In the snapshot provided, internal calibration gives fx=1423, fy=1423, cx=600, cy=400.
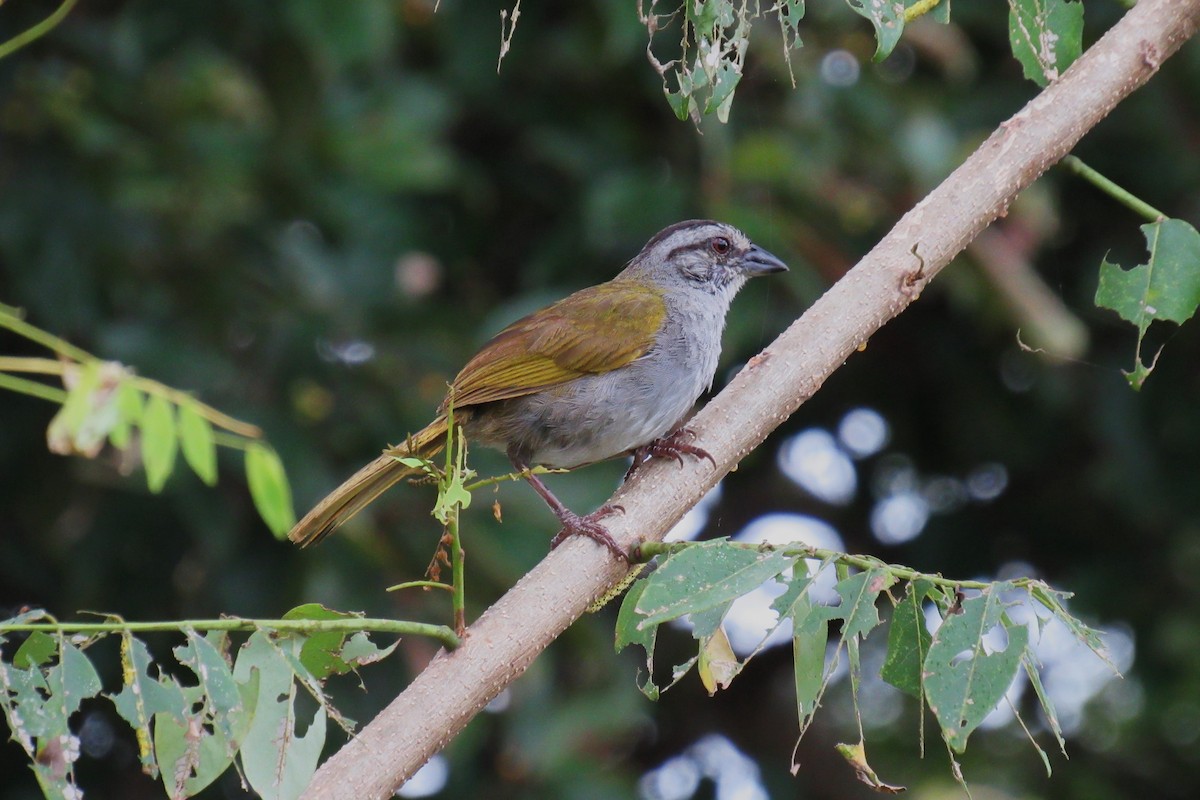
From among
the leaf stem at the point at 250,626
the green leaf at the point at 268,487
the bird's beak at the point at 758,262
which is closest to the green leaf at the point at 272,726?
the leaf stem at the point at 250,626

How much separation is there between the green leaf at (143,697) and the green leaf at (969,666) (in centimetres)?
97

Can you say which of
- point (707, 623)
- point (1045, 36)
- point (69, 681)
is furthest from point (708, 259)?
point (69, 681)

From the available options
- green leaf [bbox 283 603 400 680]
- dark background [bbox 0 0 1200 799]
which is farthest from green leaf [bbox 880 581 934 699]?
dark background [bbox 0 0 1200 799]

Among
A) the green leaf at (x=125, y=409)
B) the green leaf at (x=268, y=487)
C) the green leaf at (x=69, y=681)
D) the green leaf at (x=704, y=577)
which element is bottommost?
the green leaf at (x=704, y=577)

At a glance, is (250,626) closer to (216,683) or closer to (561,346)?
(216,683)

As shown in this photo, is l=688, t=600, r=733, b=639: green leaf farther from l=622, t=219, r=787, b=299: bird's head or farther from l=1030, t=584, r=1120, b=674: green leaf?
l=622, t=219, r=787, b=299: bird's head

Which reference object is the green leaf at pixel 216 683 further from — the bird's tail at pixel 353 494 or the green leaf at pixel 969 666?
the bird's tail at pixel 353 494

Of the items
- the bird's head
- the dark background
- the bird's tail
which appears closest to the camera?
the bird's tail

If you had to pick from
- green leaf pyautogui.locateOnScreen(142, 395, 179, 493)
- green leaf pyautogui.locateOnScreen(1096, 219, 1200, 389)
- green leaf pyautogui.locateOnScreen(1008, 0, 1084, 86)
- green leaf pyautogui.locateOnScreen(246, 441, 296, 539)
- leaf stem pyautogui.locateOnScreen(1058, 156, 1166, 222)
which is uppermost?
green leaf pyautogui.locateOnScreen(142, 395, 179, 493)

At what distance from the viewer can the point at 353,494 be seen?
3531mm

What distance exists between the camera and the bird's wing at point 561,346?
4039 mm

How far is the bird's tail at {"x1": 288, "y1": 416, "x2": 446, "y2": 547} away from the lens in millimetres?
3459

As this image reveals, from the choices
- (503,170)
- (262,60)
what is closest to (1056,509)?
(503,170)

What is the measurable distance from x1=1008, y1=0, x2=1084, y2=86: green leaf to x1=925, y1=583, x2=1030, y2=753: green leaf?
1.23 metres
